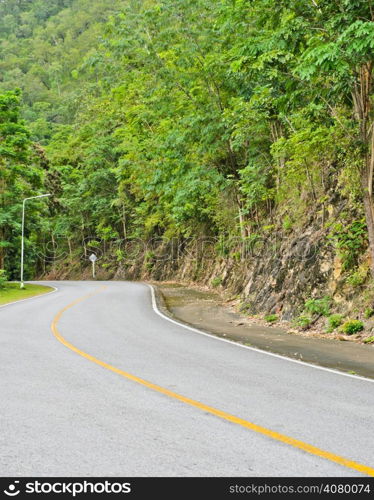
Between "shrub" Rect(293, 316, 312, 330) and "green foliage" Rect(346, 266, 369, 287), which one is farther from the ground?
"green foliage" Rect(346, 266, 369, 287)

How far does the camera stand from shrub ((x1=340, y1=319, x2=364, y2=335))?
12.3 m

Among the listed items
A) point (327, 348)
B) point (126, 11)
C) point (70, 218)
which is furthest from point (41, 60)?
point (327, 348)

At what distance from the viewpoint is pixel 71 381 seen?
24.9ft

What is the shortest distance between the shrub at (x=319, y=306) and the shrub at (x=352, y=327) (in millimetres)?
1224

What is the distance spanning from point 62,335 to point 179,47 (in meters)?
16.6

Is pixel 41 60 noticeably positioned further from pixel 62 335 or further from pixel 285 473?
pixel 285 473

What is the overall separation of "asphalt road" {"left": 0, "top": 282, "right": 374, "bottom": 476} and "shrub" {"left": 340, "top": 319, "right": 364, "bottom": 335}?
314 cm

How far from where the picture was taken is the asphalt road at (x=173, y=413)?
4.27 metres

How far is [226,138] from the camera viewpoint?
2288cm

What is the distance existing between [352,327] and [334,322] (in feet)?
2.53

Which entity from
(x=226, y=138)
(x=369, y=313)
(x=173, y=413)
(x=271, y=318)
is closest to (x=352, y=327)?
(x=369, y=313)

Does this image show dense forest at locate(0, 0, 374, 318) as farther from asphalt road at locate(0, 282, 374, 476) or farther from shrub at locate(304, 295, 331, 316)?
asphalt road at locate(0, 282, 374, 476)

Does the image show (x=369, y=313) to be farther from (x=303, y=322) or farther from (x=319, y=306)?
(x=303, y=322)

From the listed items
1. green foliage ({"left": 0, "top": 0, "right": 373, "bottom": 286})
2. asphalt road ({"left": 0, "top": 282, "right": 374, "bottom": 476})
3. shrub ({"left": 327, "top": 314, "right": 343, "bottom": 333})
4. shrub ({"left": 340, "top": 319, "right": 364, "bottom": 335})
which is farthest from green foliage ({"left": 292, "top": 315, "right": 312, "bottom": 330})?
asphalt road ({"left": 0, "top": 282, "right": 374, "bottom": 476})
